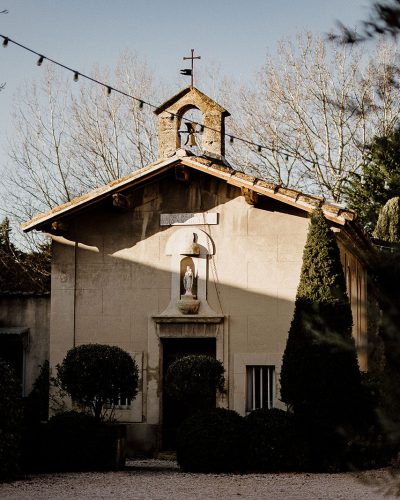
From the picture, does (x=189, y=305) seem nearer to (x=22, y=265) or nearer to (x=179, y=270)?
(x=179, y=270)

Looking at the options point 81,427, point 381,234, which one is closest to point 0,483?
point 81,427

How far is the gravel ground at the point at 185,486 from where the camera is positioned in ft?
40.1

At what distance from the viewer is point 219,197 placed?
1828 cm

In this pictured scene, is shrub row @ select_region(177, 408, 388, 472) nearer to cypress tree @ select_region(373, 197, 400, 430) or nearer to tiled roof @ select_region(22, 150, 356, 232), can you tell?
tiled roof @ select_region(22, 150, 356, 232)

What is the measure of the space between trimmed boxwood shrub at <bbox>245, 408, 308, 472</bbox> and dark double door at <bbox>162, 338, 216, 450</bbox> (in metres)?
3.48

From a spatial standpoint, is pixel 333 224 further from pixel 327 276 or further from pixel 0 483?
pixel 0 483

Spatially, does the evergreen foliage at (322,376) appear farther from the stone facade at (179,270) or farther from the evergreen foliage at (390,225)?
the evergreen foliage at (390,225)

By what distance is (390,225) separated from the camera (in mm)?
23484

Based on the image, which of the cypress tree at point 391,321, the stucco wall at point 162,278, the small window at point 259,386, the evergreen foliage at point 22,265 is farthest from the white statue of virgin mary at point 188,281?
the evergreen foliage at point 22,265

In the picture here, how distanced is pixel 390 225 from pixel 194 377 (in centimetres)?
924

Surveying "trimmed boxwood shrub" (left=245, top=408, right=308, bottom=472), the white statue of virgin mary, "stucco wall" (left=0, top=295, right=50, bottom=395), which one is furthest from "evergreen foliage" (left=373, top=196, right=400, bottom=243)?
"trimmed boxwood shrub" (left=245, top=408, right=308, bottom=472)

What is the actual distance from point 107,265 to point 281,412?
512 centimetres

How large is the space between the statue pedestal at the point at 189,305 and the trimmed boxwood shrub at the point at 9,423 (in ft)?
15.9

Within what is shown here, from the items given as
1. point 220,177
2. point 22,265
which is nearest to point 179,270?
point 220,177
